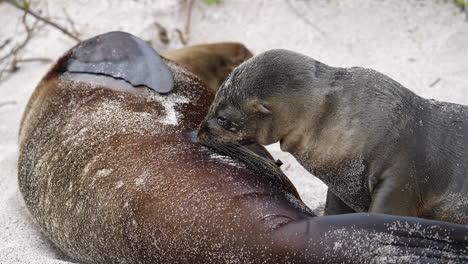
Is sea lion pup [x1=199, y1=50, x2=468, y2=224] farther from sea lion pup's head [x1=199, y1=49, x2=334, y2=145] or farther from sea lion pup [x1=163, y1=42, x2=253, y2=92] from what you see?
sea lion pup [x1=163, y1=42, x2=253, y2=92]

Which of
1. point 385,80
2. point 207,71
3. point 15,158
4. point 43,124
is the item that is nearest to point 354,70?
point 385,80

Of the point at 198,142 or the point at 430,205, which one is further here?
the point at 198,142

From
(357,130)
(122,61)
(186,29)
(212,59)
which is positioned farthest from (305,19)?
(357,130)

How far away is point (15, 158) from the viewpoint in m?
4.58

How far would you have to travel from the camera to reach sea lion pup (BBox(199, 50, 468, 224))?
2.92 meters

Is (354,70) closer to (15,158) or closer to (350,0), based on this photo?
(15,158)

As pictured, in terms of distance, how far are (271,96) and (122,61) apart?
1142 mm

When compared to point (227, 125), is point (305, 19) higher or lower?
lower

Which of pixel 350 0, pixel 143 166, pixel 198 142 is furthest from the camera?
pixel 350 0

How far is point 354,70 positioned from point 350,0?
3.17 metres

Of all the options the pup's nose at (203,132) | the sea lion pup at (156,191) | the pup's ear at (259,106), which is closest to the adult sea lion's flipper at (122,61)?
the sea lion pup at (156,191)

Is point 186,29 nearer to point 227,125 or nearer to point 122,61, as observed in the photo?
point 122,61

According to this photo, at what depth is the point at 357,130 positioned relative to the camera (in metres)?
2.95

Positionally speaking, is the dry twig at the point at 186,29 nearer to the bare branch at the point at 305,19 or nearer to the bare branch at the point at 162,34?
the bare branch at the point at 162,34
